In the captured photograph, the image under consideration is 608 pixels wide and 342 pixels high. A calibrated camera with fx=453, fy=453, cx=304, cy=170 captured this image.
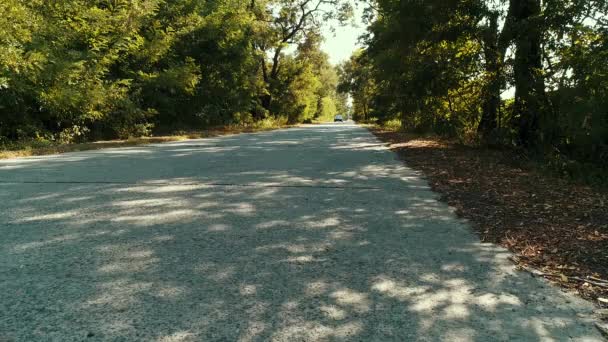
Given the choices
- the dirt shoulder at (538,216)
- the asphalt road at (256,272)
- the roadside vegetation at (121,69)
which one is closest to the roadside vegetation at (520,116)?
the dirt shoulder at (538,216)

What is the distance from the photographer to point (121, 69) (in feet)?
61.9

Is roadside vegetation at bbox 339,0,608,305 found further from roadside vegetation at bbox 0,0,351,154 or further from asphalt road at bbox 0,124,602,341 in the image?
roadside vegetation at bbox 0,0,351,154

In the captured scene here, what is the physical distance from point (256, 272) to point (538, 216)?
11.4ft

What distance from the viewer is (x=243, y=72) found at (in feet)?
96.4

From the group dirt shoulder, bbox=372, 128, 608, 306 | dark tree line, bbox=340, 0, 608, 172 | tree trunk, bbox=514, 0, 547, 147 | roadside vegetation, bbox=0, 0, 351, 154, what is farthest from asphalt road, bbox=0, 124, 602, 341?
roadside vegetation, bbox=0, 0, 351, 154

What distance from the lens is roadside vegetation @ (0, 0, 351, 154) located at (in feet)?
43.5

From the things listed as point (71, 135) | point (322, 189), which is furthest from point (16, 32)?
point (322, 189)

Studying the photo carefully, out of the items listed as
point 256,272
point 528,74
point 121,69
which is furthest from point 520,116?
point 121,69

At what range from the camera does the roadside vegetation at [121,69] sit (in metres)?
13.3

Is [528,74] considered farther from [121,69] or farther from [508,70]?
[121,69]

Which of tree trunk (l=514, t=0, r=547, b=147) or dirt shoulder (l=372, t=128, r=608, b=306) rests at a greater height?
tree trunk (l=514, t=0, r=547, b=147)

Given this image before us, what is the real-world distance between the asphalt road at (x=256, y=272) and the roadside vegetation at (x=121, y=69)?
353 inches

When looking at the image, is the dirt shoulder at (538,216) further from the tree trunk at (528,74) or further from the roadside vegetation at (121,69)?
the roadside vegetation at (121,69)

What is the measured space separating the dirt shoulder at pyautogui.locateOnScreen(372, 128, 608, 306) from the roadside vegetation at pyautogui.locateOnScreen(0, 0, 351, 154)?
10667mm
